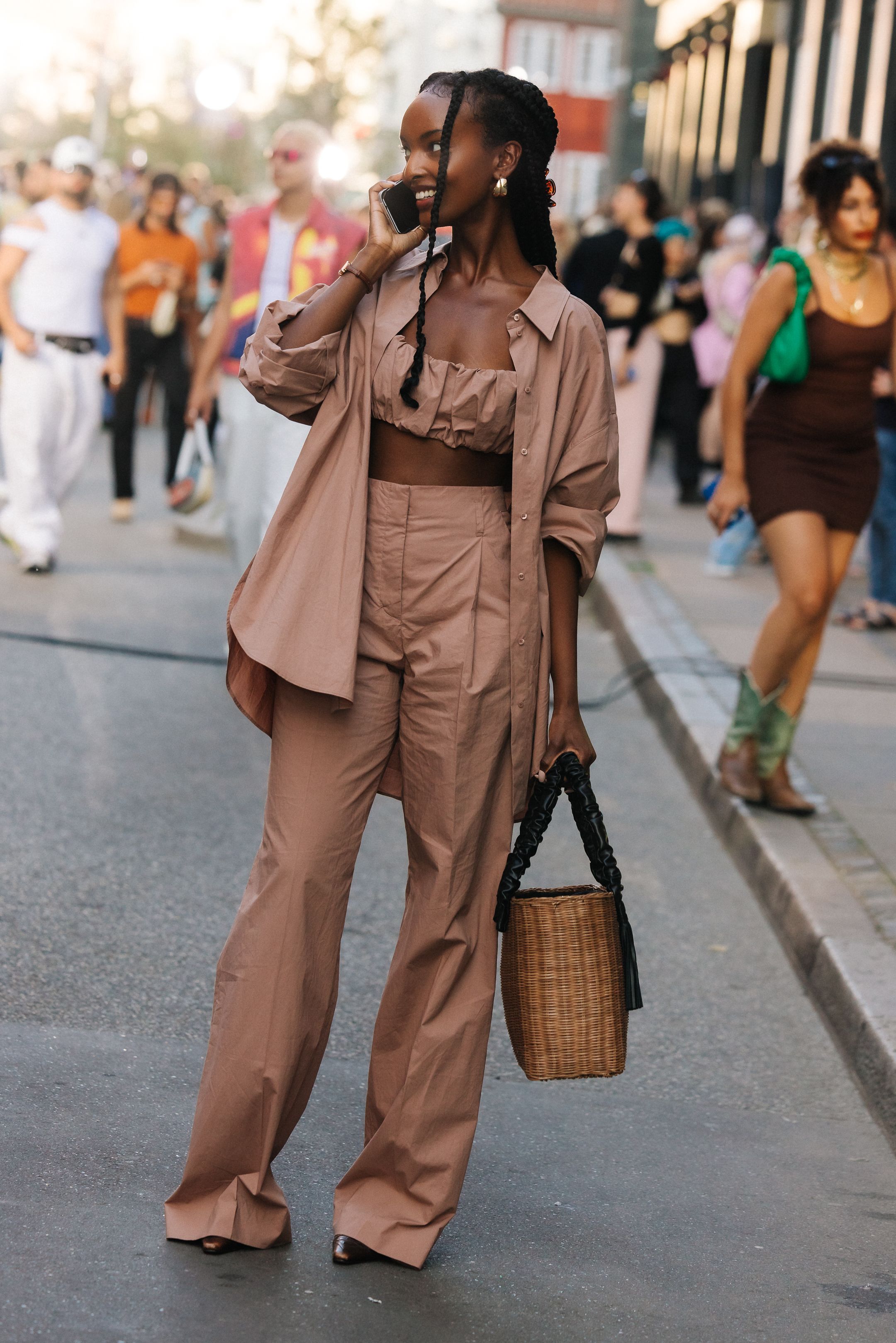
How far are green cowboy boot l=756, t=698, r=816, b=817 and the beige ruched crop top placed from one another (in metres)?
3.43

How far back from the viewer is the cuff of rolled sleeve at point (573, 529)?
3.30 m

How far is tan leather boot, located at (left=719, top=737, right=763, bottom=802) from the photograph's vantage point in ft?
21.5

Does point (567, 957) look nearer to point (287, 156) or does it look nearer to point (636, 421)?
point (287, 156)

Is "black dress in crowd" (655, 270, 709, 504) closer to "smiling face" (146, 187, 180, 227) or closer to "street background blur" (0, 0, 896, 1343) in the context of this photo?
"street background blur" (0, 0, 896, 1343)

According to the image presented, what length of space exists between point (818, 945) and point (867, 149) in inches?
101

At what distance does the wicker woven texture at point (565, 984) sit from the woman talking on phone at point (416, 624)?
0.09 meters

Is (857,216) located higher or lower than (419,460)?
higher

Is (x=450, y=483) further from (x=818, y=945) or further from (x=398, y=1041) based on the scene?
(x=818, y=945)

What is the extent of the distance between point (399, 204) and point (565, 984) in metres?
1.34

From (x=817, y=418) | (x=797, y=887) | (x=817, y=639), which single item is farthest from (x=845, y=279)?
(x=797, y=887)

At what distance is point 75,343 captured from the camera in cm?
1048

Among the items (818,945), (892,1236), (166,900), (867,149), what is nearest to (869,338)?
(867,149)

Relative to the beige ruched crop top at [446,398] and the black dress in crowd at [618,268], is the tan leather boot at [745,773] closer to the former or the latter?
the beige ruched crop top at [446,398]

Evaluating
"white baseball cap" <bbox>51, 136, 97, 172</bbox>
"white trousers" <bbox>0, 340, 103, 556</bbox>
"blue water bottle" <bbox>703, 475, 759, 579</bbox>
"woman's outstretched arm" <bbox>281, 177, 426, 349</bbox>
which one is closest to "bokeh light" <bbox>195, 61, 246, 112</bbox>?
"blue water bottle" <bbox>703, 475, 759, 579</bbox>
